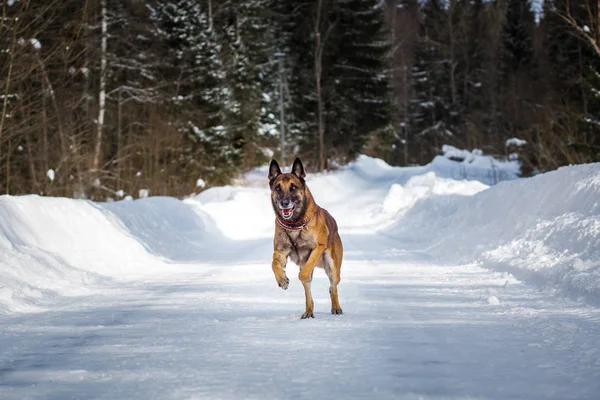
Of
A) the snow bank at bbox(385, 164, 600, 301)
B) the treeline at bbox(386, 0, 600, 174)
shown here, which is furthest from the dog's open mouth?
the treeline at bbox(386, 0, 600, 174)

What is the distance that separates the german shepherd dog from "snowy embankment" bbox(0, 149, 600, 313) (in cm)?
311

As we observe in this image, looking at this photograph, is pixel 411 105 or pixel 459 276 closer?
pixel 459 276

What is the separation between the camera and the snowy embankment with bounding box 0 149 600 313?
29.5 feet

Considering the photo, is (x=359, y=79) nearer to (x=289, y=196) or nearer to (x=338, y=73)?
(x=338, y=73)

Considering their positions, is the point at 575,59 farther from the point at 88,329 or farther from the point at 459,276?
the point at 88,329

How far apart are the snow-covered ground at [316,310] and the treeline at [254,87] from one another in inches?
159

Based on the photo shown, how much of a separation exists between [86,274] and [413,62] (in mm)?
66760

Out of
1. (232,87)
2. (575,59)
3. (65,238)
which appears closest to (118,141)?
(232,87)

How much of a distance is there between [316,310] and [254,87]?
118ft

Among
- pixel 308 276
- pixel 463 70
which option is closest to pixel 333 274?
pixel 308 276

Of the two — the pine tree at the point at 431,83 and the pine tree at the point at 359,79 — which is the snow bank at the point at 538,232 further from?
the pine tree at the point at 431,83

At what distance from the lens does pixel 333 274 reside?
7152 mm

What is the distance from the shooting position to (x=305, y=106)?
48.3 meters

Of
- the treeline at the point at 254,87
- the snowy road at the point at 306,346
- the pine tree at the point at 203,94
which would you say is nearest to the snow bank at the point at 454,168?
the treeline at the point at 254,87
